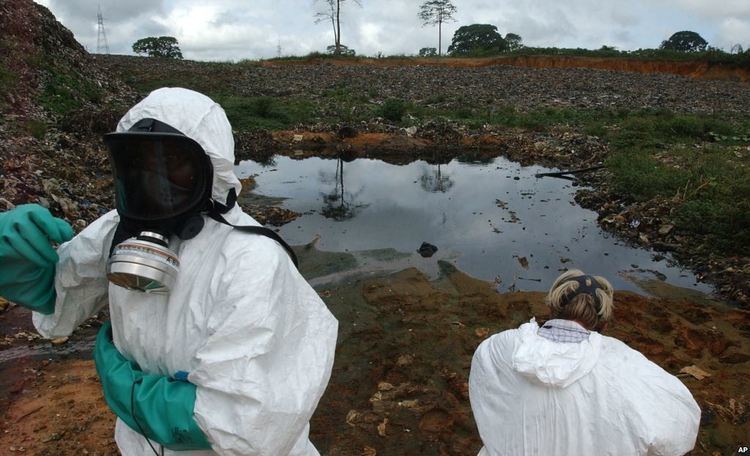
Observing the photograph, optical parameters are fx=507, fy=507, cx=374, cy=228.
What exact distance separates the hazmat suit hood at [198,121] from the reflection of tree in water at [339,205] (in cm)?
642

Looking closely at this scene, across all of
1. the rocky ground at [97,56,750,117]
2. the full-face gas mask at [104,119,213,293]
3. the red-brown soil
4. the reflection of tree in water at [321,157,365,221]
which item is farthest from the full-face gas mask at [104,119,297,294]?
the red-brown soil

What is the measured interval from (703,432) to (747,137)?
11.4m

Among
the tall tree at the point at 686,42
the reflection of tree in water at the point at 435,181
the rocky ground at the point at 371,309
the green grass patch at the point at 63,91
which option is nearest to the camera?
the rocky ground at the point at 371,309

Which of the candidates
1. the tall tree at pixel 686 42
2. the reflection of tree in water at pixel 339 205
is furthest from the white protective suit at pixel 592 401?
the tall tree at pixel 686 42

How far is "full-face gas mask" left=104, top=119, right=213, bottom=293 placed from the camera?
A: 1239mm

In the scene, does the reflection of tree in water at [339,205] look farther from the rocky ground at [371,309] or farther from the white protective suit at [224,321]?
the white protective suit at [224,321]

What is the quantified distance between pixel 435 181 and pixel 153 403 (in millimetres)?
9242

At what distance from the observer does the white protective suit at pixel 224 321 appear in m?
1.13

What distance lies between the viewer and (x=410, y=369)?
12.8 feet

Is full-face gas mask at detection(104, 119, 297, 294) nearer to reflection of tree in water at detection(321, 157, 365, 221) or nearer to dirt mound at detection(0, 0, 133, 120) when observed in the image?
reflection of tree in water at detection(321, 157, 365, 221)

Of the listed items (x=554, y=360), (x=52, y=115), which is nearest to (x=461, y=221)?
(x=554, y=360)

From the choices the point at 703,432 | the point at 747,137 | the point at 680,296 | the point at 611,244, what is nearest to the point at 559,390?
the point at 703,432

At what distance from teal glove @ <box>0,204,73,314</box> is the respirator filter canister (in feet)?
1.24

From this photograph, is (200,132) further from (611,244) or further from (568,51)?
(568,51)
